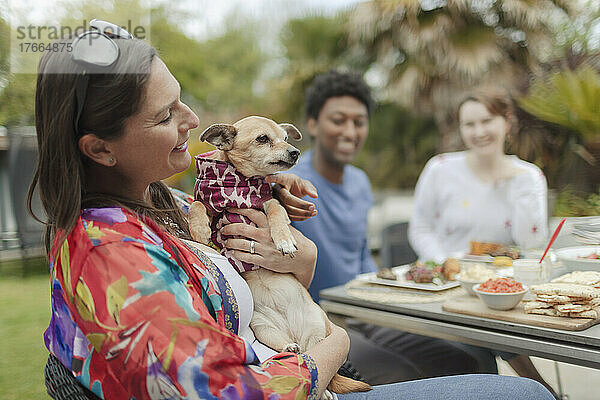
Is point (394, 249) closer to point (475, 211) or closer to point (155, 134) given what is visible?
point (475, 211)

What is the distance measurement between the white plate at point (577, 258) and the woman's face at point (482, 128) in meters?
1.14

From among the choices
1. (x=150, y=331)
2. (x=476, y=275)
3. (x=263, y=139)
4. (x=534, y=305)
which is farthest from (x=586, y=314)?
(x=150, y=331)

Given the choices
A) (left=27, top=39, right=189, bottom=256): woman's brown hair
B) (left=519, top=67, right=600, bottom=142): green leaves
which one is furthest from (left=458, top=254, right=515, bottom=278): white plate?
(left=27, top=39, right=189, bottom=256): woman's brown hair

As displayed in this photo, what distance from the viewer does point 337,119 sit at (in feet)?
8.55

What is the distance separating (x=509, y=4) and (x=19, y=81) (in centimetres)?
548

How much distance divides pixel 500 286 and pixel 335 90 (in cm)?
142

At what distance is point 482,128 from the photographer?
2852 mm

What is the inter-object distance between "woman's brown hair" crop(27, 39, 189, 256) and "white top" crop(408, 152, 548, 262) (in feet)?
6.87

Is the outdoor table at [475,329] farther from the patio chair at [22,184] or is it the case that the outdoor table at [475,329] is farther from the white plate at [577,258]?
the patio chair at [22,184]

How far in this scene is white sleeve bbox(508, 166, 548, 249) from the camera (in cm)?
272

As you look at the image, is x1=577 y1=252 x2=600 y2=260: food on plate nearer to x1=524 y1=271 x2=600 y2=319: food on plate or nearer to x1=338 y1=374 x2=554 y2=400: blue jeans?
x1=524 y1=271 x2=600 y2=319: food on plate

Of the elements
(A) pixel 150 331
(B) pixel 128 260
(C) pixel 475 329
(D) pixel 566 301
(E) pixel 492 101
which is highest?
(E) pixel 492 101

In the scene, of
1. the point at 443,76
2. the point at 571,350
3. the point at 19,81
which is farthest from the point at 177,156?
the point at 443,76

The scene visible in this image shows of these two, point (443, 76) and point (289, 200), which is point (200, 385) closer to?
point (289, 200)
